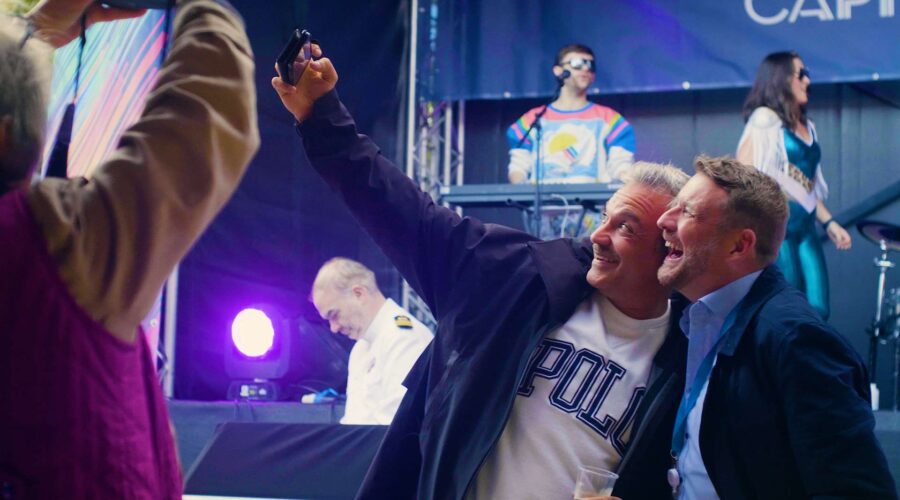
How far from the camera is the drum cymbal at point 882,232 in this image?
20.3 ft

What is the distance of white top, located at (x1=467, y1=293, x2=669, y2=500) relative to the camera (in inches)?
91.4

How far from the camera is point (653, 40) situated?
7.86 meters

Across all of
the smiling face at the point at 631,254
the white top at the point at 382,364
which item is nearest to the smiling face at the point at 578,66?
the white top at the point at 382,364

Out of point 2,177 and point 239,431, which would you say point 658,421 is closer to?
point 2,177

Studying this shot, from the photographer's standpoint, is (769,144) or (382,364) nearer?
(382,364)

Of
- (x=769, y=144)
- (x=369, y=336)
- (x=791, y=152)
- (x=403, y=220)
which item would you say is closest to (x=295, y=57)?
(x=403, y=220)

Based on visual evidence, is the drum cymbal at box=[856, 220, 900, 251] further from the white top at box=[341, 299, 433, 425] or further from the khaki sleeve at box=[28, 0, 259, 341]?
the khaki sleeve at box=[28, 0, 259, 341]

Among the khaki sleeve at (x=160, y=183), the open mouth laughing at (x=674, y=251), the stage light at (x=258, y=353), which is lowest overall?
the stage light at (x=258, y=353)

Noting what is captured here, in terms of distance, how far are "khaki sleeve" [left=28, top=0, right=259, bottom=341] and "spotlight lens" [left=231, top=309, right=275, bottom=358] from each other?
497 cm

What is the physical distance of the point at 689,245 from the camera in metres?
2.39

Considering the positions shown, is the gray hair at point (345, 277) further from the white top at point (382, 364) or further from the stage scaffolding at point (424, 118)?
the stage scaffolding at point (424, 118)

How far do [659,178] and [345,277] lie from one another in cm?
295

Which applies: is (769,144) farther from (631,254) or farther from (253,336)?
(631,254)

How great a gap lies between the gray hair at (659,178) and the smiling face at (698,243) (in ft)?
0.67
